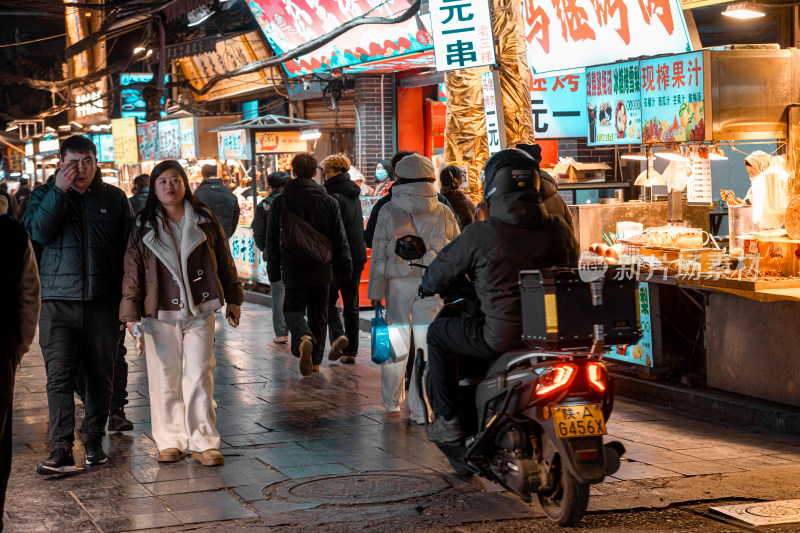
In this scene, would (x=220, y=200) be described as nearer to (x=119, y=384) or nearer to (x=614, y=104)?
(x=614, y=104)

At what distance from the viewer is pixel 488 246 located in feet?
18.9

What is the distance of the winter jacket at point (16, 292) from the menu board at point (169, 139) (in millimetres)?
17896

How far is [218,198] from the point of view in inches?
547

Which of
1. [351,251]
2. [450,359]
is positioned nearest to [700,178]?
[351,251]

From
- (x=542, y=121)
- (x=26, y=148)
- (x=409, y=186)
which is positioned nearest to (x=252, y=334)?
(x=542, y=121)

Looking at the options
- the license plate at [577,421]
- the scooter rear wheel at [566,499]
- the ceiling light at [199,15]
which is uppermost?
the ceiling light at [199,15]

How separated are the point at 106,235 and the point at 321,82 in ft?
45.6

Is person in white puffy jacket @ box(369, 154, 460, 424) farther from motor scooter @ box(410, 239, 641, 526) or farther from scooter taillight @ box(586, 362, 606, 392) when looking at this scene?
scooter taillight @ box(586, 362, 606, 392)

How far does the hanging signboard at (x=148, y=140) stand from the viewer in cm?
2500

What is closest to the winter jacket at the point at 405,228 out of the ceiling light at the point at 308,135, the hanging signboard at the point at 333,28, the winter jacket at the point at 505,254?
the winter jacket at the point at 505,254

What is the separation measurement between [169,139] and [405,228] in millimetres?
16324

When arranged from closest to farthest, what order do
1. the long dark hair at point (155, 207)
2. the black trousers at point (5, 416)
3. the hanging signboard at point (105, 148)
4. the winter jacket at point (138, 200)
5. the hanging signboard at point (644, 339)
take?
the black trousers at point (5, 416) → the long dark hair at point (155, 207) → the hanging signboard at point (644, 339) → the winter jacket at point (138, 200) → the hanging signboard at point (105, 148)

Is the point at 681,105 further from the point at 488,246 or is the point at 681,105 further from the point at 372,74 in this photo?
the point at 372,74

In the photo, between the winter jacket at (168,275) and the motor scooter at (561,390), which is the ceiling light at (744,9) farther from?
the winter jacket at (168,275)
